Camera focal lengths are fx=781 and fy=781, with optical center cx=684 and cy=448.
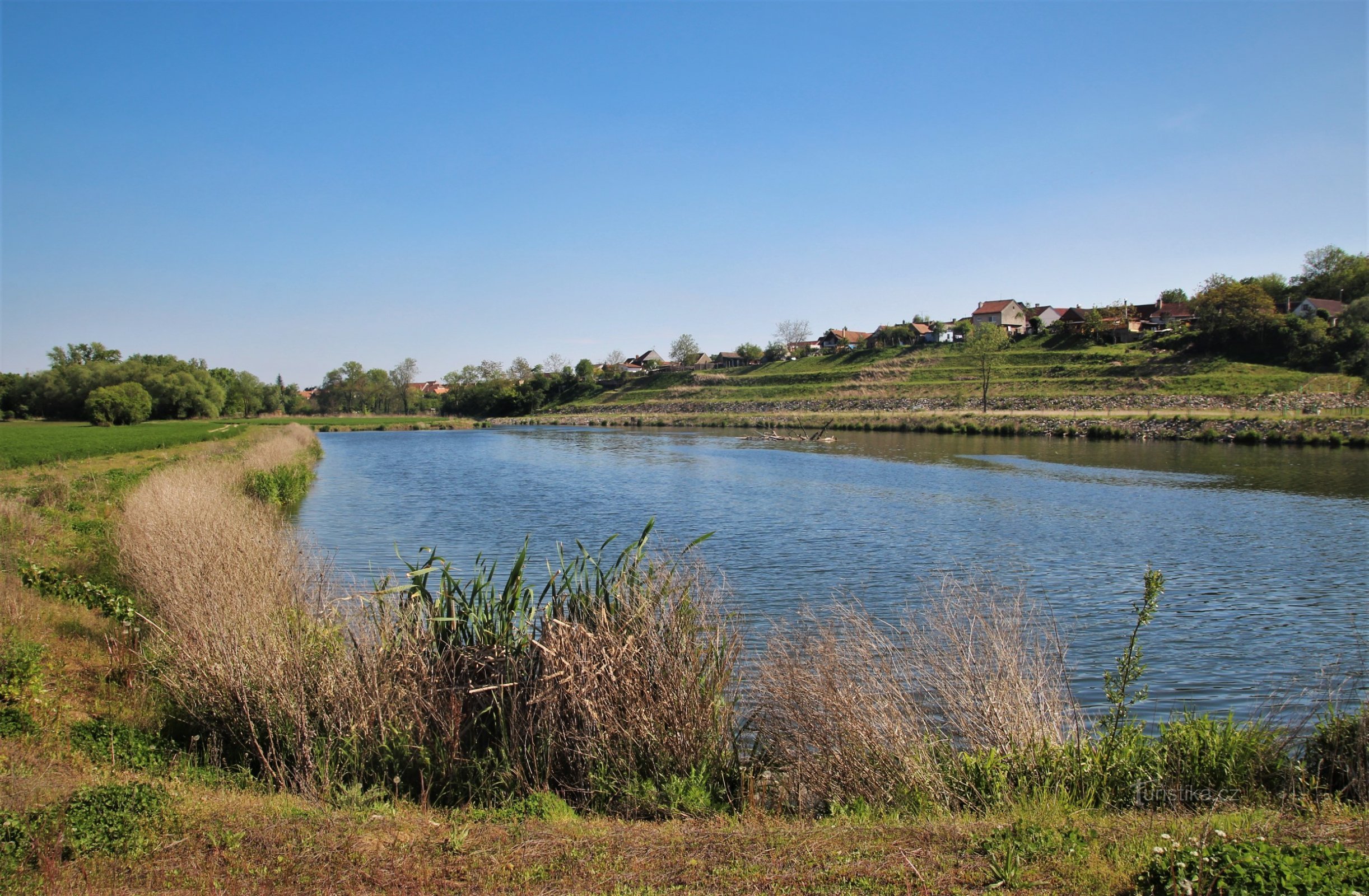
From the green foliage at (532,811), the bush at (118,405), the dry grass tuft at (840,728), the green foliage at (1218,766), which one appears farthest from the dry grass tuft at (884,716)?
the bush at (118,405)

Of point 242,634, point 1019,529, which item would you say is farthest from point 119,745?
point 1019,529

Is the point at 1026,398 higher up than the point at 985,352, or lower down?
lower down

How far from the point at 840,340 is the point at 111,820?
146440 mm

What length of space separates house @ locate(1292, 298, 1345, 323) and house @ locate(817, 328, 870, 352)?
2392 inches

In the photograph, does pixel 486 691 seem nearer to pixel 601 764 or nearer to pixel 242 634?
pixel 601 764

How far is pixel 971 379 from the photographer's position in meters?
97.9

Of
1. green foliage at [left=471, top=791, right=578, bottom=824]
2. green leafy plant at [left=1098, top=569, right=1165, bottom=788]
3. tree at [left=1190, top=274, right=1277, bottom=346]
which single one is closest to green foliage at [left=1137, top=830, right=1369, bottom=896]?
green leafy plant at [left=1098, top=569, right=1165, bottom=788]

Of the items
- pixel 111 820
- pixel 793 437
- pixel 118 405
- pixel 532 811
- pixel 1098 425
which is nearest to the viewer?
pixel 111 820

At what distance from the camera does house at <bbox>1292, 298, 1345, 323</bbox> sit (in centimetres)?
8844

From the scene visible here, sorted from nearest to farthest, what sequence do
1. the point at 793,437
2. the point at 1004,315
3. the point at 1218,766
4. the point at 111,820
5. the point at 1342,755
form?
the point at 111,820 → the point at 1218,766 → the point at 1342,755 → the point at 793,437 → the point at 1004,315

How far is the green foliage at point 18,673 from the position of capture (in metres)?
8.17

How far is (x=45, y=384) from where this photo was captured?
91.3 m

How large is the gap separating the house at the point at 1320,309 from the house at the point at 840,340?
6074cm

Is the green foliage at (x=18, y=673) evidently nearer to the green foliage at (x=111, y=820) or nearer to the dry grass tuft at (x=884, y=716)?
the green foliage at (x=111, y=820)
